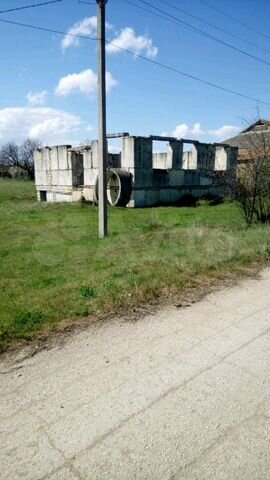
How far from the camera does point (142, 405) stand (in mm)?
2543

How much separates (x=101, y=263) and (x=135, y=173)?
10.7 meters

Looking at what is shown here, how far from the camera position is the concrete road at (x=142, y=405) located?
204 centimetres

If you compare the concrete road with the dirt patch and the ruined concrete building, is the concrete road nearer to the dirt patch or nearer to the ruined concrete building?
the dirt patch

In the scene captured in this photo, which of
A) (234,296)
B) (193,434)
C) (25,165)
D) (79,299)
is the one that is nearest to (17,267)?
(79,299)

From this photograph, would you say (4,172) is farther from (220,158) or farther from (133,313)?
(133,313)

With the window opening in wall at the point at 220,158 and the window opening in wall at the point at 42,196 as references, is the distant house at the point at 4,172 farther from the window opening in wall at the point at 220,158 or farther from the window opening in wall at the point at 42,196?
the window opening in wall at the point at 220,158

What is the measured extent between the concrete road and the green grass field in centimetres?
76

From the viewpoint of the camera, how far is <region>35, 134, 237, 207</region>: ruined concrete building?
17000mm

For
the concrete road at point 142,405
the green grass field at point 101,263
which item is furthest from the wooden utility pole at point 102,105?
the concrete road at point 142,405

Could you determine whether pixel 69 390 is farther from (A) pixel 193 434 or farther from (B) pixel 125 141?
(B) pixel 125 141

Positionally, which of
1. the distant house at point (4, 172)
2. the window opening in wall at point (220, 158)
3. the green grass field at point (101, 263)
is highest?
the window opening in wall at point (220, 158)

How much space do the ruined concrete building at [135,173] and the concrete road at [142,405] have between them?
1278 cm

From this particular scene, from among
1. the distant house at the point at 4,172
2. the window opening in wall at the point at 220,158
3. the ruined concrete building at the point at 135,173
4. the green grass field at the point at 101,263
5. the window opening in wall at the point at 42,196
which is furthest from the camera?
the distant house at the point at 4,172

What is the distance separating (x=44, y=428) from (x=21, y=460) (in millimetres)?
259
